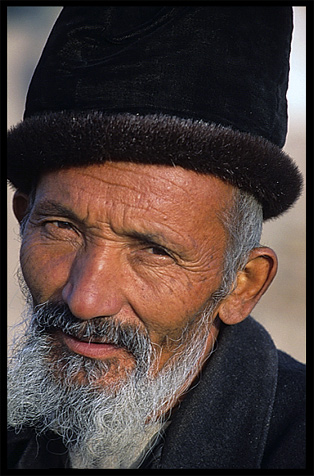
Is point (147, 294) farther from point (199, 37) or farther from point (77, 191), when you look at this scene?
point (199, 37)

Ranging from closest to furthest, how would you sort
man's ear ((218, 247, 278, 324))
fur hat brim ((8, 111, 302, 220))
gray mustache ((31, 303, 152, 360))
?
fur hat brim ((8, 111, 302, 220))
gray mustache ((31, 303, 152, 360))
man's ear ((218, 247, 278, 324))

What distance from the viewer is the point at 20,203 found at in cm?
293

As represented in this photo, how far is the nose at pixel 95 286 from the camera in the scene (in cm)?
219

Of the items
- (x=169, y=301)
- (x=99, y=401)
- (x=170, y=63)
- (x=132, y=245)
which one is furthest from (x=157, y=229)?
(x=99, y=401)

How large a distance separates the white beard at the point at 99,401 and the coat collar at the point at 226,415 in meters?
0.14

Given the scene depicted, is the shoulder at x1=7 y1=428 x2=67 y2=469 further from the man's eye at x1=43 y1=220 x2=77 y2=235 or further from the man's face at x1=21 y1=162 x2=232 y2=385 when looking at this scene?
the man's eye at x1=43 y1=220 x2=77 y2=235

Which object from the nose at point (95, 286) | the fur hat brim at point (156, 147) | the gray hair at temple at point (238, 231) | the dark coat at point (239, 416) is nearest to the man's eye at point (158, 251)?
the nose at point (95, 286)

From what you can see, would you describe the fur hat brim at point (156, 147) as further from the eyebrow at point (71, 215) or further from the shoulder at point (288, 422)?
the shoulder at point (288, 422)

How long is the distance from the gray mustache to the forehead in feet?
1.55

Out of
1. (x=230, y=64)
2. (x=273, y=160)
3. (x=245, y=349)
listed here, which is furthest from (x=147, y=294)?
(x=230, y=64)

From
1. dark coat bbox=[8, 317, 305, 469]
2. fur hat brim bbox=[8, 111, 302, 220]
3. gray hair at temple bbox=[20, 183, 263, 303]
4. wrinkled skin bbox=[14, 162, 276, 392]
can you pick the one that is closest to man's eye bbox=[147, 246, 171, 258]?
wrinkled skin bbox=[14, 162, 276, 392]

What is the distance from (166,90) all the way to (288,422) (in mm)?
1675

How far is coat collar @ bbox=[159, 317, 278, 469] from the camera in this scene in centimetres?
239

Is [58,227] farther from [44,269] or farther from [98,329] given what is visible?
[98,329]
